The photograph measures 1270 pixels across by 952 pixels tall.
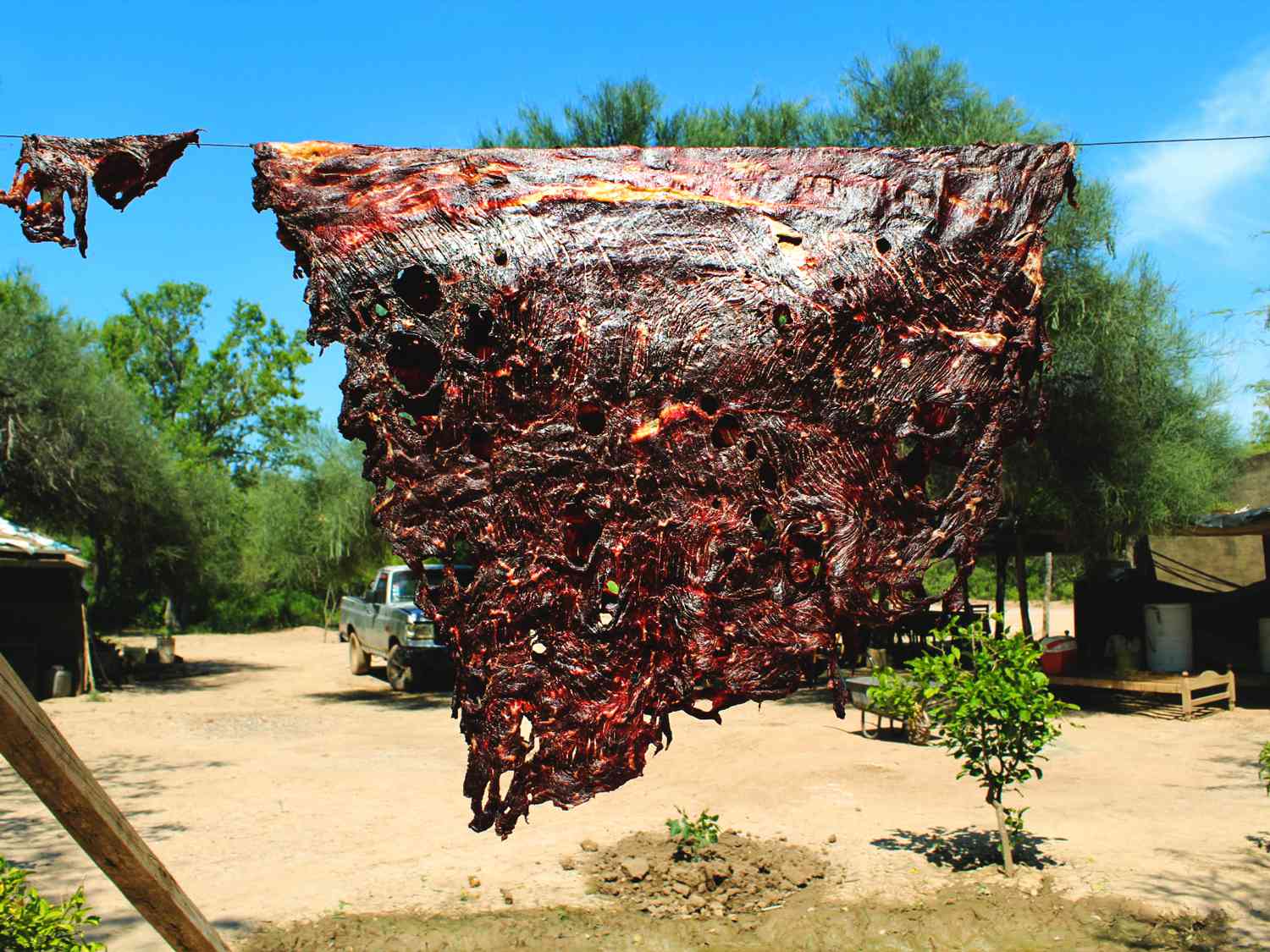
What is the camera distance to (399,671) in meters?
18.1

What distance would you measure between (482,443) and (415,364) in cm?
23

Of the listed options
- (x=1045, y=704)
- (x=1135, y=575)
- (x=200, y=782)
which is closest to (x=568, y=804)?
(x=1045, y=704)

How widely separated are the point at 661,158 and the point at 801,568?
1.06m

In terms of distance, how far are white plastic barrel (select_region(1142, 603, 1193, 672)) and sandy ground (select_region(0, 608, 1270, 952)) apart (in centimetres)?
84

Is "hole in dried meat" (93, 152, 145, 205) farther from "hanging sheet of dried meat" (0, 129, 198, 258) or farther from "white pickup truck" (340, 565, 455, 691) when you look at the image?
"white pickup truck" (340, 565, 455, 691)

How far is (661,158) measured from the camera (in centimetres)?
256

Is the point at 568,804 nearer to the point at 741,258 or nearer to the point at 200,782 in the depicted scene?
the point at 741,258

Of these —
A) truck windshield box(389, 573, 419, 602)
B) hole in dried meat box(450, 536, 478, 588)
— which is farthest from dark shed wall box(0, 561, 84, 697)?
hole in dried meat box(450, 536, 478, 588)

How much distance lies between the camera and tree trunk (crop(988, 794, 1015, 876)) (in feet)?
23.7

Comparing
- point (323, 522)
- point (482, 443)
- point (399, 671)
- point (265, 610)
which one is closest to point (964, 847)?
point (482, 443)

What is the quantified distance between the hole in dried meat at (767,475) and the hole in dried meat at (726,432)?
87mm

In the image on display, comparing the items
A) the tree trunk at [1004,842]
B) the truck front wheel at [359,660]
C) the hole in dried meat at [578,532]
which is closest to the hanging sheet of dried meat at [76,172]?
the hole in dried meat at [578,532]

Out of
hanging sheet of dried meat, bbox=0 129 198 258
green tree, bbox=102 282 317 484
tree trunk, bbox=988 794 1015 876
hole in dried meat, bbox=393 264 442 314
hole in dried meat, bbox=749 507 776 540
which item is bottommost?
tree trunk, bbox=988 794 1015 876

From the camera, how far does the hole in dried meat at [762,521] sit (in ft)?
7.71
